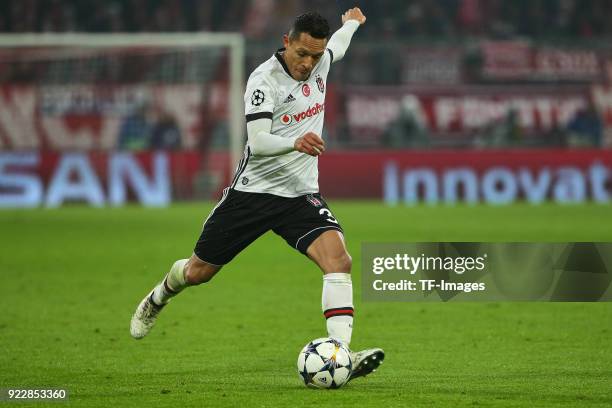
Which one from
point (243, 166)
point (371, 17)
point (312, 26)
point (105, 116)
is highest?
point (312, 26)

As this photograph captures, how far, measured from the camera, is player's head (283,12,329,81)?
7.02 meters

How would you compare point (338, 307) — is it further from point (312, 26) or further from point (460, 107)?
point (460, 107)

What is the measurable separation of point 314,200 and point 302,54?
93 centimetres

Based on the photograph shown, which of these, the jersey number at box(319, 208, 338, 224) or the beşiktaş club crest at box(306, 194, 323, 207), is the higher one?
the beşiktaş club crest at box(306, 194, 323, 207)

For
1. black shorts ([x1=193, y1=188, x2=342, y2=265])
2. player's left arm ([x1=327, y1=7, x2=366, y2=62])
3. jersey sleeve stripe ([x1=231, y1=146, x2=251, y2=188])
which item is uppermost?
player's left arm ([x1=327, y1=7, x2=366, y2=62])

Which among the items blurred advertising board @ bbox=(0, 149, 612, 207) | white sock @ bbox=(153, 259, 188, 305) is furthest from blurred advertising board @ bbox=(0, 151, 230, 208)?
white sock @ bbox=(153, 259, 188, 305)

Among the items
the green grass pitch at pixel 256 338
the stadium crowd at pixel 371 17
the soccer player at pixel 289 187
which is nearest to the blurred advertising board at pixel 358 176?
the stadium crowd at pixel 371 17

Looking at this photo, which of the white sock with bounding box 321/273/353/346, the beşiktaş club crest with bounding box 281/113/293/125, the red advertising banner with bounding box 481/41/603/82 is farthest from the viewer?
the red advertising banner with bounding box 481/41/603/82

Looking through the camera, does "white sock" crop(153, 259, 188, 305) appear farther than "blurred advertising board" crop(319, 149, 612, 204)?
No

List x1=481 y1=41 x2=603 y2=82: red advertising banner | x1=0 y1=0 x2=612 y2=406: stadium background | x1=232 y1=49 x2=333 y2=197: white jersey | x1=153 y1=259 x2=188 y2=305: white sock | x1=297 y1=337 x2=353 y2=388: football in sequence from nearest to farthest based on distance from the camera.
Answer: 1. x1=297 y1=337 x2=353 y2=388: football
2. x1=232 y1=49 x2=333 y2=197: white jersey
3. x1=153 y1=259 x2=188 y2=305: white sock
4. x1=0 y1=0 x2=612 y2=406: stadium background
5. x1=481 y1=41 x2=603 y2=82: red advertising banner

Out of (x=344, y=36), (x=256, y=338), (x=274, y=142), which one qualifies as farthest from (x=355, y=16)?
(x=256, y=338)

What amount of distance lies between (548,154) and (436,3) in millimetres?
7397

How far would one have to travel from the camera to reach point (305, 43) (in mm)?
7043

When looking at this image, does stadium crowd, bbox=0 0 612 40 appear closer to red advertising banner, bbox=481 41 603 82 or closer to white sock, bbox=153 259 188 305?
red advertising banner, bbox=481 41 603 82
